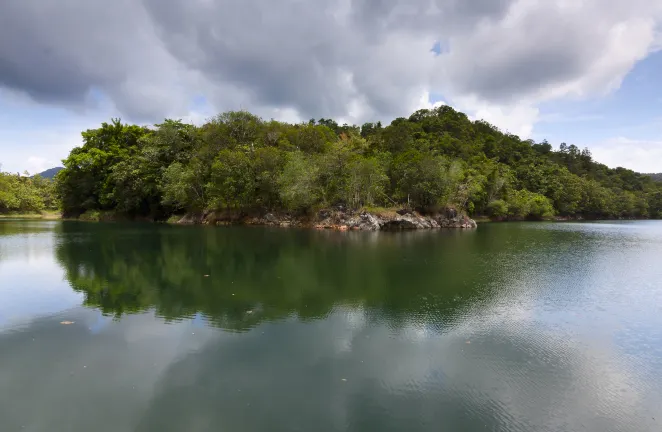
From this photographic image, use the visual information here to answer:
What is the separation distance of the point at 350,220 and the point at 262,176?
12.9 m

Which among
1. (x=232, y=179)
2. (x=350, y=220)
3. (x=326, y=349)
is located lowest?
(x=326, y=349)

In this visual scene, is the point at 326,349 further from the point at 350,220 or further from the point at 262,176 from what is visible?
the point at 262,176

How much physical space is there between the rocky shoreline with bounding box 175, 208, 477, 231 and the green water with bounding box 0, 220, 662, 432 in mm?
26708

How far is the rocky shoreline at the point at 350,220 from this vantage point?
4628 centimetres

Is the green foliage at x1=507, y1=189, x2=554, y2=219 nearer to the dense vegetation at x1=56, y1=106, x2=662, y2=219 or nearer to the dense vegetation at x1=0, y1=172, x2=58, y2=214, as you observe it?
the dense vegetation at x1=56, y1=106, x2=662, y2=219

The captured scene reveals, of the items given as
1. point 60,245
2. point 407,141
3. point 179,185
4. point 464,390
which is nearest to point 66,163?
point 179,185

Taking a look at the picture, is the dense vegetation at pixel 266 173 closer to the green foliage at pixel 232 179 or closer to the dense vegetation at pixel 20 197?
the green foliage at pixel 232 179

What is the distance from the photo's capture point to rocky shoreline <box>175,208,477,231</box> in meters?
46.3

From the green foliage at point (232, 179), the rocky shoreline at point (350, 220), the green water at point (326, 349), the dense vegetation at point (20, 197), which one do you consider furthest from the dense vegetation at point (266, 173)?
the green water at point (326, 349)

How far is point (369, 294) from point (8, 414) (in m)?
10.9

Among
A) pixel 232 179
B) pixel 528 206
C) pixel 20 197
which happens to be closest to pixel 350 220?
pixel 232 179

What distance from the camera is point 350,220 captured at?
152ft

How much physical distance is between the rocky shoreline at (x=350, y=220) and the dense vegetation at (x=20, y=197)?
37825 mm

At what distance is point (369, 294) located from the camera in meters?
14.5
